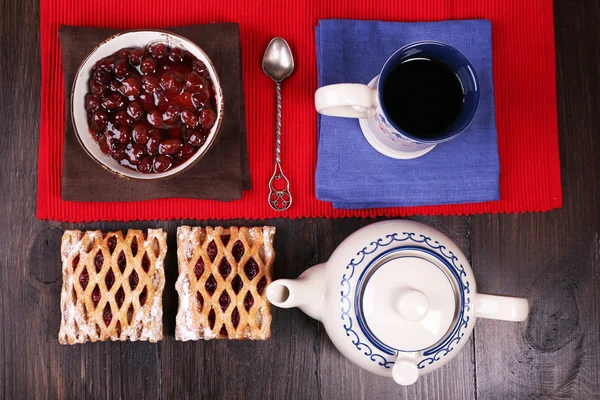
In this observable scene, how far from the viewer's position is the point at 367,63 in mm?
666

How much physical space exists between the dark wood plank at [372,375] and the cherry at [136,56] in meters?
0.33

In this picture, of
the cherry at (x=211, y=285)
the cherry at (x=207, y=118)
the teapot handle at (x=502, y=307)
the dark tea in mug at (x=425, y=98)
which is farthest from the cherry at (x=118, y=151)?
the teapot handle at (x=502, y=307)

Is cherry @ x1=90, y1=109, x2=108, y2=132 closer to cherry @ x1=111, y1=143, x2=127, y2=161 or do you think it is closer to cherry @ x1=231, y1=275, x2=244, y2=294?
cherry @ x1=111, y1=143, x2=127, y2=161

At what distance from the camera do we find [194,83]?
585 mm

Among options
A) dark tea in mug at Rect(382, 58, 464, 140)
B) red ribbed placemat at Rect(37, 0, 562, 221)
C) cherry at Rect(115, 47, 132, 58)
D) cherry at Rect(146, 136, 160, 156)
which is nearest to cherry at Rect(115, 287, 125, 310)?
red ribbed placemat at Rect(37, 0, 562, 221)

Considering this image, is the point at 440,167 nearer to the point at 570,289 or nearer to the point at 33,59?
the point at 570,289

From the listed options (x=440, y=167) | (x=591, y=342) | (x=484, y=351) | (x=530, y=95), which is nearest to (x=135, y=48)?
(x=440, y=167)

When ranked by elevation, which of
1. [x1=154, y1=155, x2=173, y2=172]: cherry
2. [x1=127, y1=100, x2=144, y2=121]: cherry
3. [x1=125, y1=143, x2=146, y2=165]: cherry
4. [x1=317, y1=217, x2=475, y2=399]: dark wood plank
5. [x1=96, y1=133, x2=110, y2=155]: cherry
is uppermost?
[x1=127, y1=100, x2=144, y2=121]: cherry

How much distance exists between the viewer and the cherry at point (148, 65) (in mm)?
591

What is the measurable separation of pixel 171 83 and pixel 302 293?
0.30 metres

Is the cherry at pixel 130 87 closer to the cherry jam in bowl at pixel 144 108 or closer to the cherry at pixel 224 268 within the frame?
the cherry jam in bowl at pixel 144 108

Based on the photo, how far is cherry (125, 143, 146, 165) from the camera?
59 centimetres

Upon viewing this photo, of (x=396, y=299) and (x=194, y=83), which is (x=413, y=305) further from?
(x=194, y=83)

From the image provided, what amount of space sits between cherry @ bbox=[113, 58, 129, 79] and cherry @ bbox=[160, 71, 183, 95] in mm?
50
